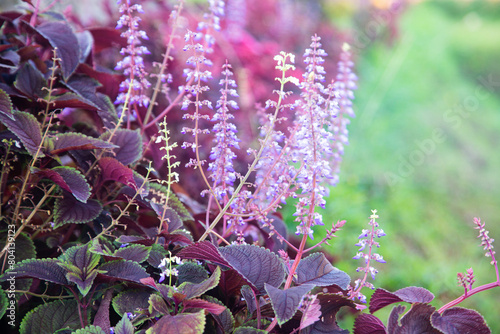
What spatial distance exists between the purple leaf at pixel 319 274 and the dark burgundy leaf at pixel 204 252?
0.57 feet

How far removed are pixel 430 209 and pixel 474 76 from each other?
407 centimetres

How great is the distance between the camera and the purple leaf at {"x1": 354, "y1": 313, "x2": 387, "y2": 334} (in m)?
1.01

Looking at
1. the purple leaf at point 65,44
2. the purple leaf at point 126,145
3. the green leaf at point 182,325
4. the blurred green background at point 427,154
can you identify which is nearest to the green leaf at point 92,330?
the green leaf at point 182,325

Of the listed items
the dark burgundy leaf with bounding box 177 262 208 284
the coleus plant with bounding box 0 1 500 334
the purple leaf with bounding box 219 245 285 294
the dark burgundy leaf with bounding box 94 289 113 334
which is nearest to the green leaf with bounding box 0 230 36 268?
the coleus plant with bounding box 0 1 500 334

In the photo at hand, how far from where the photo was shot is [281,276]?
98 cm

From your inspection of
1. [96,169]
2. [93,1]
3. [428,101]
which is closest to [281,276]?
[96,169]

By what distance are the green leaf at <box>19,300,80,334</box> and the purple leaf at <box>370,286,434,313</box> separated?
0.63m

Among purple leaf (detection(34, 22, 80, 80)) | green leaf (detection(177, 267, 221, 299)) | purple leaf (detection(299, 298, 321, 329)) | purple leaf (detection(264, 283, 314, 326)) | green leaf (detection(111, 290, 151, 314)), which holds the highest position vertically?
purple leaf (detection(34, 22, 80, 80))

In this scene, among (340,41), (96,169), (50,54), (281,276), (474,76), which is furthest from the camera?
(474,76)

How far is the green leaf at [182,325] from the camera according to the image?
0.83 metres

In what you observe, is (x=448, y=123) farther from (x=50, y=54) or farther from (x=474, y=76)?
(x=50, y=54)

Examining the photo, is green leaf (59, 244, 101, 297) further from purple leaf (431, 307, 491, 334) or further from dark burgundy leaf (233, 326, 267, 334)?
purple leaf (431, 307, 491, 334)

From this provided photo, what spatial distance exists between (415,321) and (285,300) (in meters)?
0.28

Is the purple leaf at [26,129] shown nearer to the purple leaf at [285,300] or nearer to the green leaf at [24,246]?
the green leaf at [24,246]
